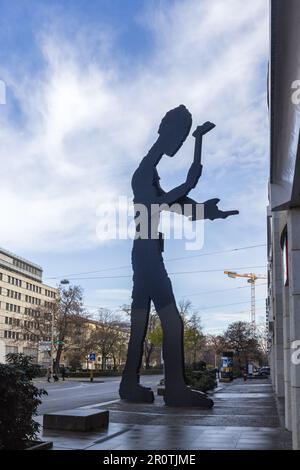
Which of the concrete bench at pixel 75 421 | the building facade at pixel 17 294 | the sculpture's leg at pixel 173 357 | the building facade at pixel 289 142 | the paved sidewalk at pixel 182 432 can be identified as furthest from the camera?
the building facade at pixel 17 294

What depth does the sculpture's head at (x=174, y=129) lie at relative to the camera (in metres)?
19.1

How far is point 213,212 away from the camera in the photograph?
58.1 ft

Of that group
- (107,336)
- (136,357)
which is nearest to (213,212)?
(136,357)

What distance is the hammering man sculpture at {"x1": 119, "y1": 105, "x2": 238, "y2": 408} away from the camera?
18.3 meters

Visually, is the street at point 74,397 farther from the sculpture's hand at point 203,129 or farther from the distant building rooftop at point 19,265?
the distant building rooftop at point 19,265

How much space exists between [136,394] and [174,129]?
957cm

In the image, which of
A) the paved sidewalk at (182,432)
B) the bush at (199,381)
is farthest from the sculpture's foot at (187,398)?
the bush at (199,381)

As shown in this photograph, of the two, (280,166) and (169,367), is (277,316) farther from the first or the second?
(280,166)

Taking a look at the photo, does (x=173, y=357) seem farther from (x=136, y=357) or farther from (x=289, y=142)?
(x=289, y=142)

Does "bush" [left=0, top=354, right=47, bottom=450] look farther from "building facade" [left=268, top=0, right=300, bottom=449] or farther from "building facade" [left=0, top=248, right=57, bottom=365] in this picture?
"building facade" [left=0, top=248, right=57, bottom=365]

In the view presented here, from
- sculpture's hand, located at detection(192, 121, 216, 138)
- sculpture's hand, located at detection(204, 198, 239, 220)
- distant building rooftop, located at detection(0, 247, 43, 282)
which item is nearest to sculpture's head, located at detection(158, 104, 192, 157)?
sculpture's hand, located at detection(192, 121, 216, 138)

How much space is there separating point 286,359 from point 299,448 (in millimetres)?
5171

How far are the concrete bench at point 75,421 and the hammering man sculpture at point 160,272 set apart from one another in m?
5.68

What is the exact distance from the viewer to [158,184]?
19703 millimetres
